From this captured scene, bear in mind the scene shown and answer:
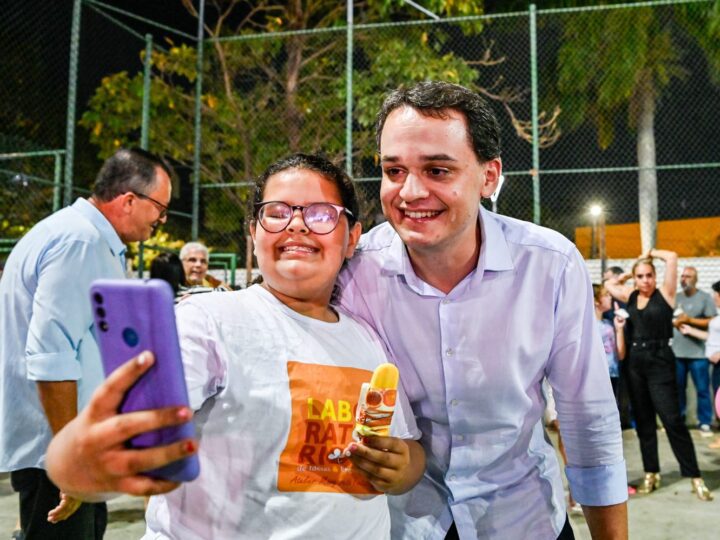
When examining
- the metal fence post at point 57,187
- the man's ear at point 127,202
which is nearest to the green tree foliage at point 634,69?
the metal fence post at point 57,187

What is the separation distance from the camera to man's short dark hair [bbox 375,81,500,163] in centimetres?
189

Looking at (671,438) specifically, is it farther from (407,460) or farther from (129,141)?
(129,141)

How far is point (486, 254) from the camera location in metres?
2.00

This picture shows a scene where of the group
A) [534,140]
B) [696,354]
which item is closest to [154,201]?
[534,140]

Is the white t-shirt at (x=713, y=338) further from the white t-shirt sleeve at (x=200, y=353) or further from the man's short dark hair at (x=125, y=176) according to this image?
the white t-shirt sleeve at (x=200, y=353)

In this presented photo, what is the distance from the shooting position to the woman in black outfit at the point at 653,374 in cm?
549

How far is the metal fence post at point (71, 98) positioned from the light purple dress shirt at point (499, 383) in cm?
543

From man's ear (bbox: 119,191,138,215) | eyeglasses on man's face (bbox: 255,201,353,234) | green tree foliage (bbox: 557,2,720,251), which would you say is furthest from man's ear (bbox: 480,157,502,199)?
green tree foliage (bbox: 557,2,720,251)

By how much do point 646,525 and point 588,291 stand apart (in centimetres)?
354

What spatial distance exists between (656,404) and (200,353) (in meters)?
5.24

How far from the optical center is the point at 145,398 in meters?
1.00

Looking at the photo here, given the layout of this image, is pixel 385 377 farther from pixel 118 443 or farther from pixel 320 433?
pixel 118 443

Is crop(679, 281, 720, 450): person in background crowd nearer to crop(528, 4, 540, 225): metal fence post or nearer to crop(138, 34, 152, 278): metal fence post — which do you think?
crop(528, 4, 540, 225): metal fence post

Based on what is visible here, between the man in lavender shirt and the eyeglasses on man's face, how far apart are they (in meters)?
0.26
